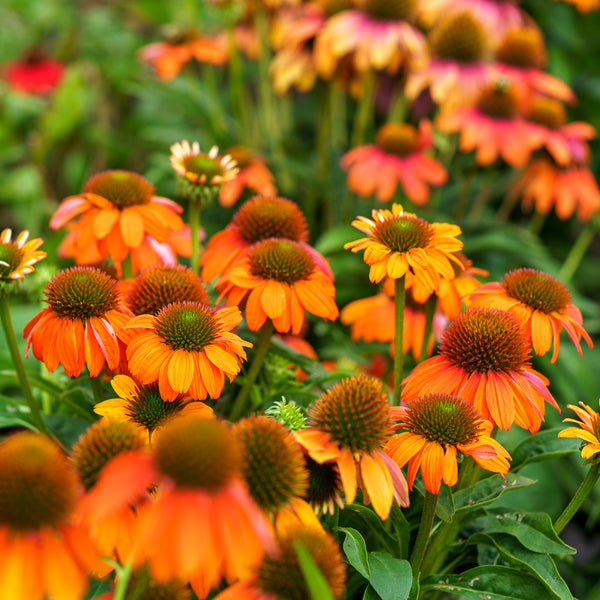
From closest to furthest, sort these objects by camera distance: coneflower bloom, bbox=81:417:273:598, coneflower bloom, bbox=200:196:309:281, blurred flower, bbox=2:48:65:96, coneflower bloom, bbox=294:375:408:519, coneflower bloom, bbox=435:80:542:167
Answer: coneflower bloom, bbox=81:417:273:598
coneflower bloom, bbox=294:375:408:519
coneflower bloom, bbox=200:196:309:281
coneflower bloom, bbox=435:80:542:167
blurred flower, bbox=2:48:65:96

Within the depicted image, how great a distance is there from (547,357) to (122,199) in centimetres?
101

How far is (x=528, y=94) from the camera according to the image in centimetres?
172

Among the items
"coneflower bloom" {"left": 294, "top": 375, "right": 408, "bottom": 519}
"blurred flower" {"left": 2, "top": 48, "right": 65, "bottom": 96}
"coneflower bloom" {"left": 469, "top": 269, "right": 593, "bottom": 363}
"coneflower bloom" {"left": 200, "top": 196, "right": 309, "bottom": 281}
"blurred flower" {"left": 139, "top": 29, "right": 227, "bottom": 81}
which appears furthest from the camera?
"blurred flower" {"left": 2, "top": 48, "right": 65, "bottom": 96}

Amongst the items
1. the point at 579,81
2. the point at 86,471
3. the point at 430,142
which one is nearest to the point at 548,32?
the point at 579,81

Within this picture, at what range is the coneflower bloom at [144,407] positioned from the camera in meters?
0.68

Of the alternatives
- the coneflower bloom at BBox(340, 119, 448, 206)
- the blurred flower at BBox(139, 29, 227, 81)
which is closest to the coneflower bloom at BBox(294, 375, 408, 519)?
the coneflower bloom at BBox(340, 119, 448, 206)

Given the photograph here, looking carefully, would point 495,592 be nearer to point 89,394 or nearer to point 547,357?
point 89,394

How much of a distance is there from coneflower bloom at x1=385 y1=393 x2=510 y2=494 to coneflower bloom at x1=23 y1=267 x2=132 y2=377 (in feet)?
1.07

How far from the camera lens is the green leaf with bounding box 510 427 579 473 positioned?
86 centimetres

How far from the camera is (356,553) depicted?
0.65m

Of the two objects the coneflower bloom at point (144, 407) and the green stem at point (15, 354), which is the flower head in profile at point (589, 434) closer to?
the coneflower bloom at point (144, 407)

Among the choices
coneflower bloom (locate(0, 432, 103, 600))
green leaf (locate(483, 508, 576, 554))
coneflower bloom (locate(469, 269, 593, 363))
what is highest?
coneflower bloom (locate(0, 432, 103, 600))

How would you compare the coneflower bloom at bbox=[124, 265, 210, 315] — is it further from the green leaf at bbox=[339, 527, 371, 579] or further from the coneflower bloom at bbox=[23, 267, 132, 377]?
the green leaf at bbox=[339, 527, 371, 579]

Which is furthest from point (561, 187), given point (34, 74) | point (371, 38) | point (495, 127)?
point (34, 74)
